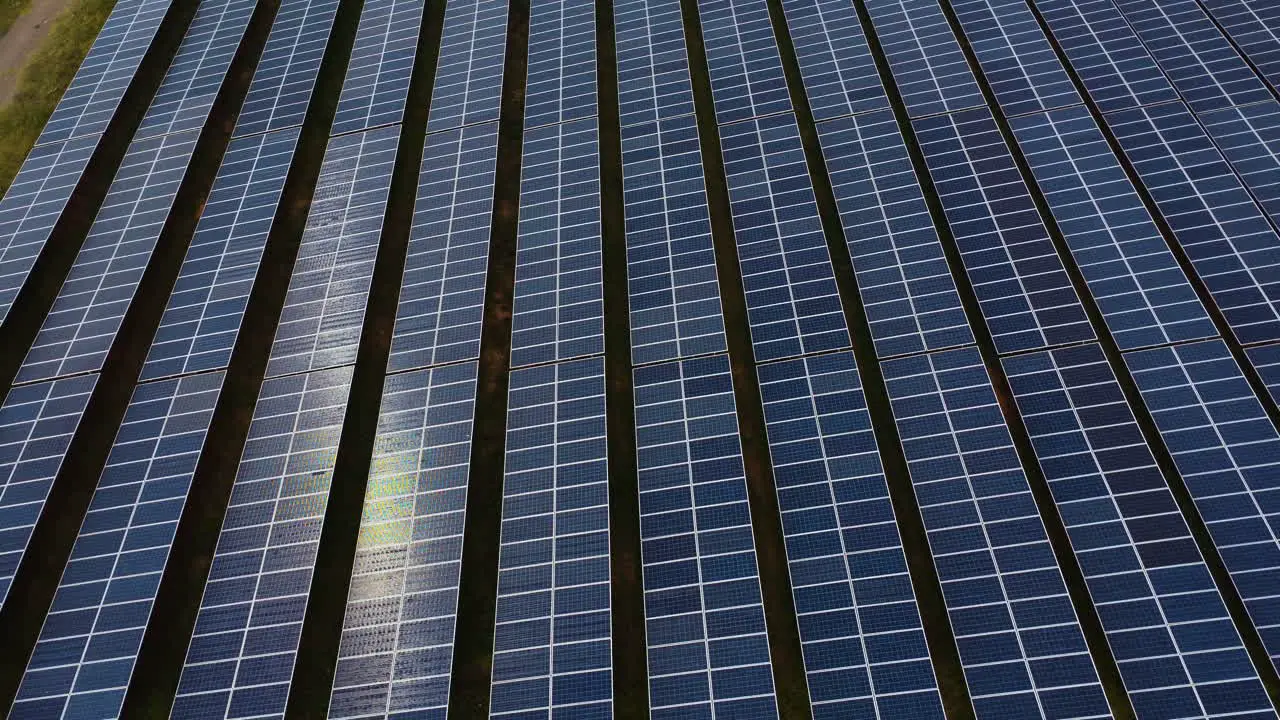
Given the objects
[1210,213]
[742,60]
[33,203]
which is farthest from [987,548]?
[33,203]

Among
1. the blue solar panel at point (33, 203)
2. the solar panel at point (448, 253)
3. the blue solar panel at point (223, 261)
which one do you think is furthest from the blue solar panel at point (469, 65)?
the blue solar panel at point (33, 203)

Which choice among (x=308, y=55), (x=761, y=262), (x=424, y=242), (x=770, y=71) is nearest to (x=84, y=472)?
(x=424, y=242)

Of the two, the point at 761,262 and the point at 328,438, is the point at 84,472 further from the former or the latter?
the point at 761,262

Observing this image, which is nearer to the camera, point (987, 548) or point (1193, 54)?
point (987, 548)

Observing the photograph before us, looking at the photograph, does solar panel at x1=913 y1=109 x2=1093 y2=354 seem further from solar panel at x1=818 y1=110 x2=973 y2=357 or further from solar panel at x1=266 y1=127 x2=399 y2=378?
solar panel at x1=266 y1=127 x2=399 y2=378

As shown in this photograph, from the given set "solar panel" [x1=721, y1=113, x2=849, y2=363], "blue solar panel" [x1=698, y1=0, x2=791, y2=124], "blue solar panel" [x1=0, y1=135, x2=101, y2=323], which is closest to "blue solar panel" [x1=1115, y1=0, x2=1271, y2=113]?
"blue solar panel" [x1=698, y1=0, x2=791, y2=124]

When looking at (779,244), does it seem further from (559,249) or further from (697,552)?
(697,552)
